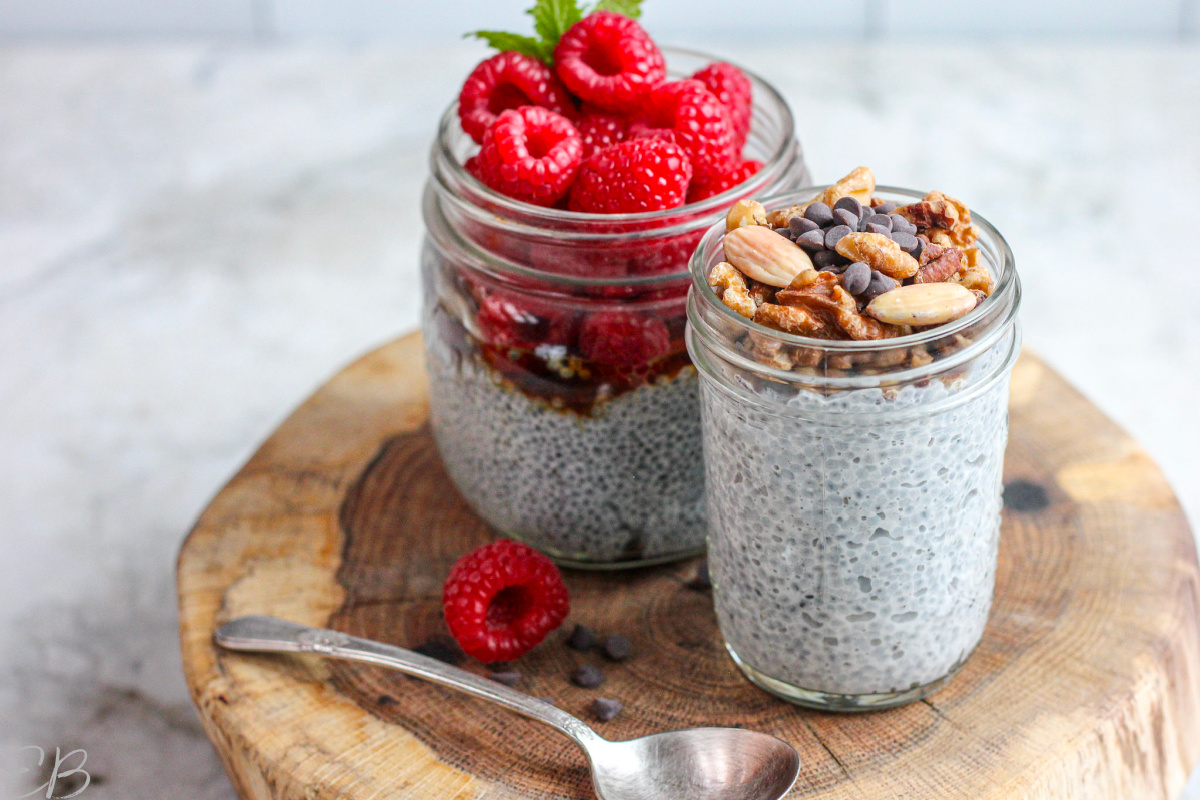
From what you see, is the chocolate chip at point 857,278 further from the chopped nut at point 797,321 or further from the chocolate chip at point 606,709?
the chocolate chip at point 606,709

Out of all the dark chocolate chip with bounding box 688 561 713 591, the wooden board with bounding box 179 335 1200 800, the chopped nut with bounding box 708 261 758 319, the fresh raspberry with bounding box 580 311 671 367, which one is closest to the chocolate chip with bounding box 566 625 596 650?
the wooden board with bounding box 179 335 1200 800

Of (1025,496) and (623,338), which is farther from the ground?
(623,338)

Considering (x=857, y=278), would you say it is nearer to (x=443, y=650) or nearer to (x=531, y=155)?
(x=531, y=155)

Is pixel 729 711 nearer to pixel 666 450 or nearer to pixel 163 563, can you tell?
pixel 666 450

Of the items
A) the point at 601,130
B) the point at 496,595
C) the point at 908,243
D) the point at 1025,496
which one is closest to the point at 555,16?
the point at 601,130

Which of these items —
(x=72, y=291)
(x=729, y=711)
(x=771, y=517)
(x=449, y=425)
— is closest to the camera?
(x=771, y=517)

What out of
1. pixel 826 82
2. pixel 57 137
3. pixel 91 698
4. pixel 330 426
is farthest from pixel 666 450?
pixel 57 137

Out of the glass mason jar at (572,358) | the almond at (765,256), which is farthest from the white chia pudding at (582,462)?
the almond at (765,256)
